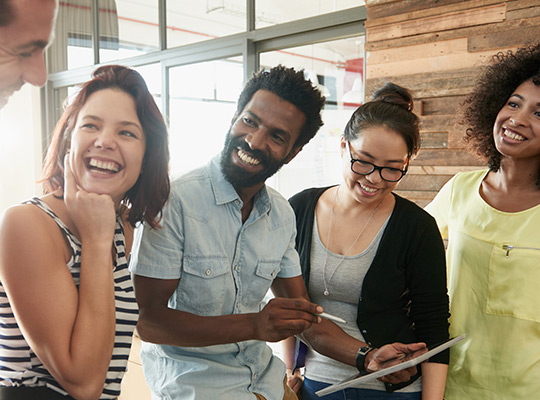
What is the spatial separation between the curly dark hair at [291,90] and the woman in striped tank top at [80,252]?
1.51ft

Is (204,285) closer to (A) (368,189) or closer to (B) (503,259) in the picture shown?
(A) (368,189)

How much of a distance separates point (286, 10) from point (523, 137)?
2243mm

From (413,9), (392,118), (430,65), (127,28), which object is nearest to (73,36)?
(127,28)

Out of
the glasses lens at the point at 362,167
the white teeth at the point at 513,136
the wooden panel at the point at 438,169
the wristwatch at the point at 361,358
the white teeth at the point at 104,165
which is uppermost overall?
the white teeth at the point at 513,136

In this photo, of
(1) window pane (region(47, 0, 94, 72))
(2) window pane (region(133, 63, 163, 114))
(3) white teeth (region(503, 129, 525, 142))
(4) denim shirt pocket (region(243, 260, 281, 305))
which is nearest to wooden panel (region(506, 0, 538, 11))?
(3) white teeth (region(503, 129, 525, 142))

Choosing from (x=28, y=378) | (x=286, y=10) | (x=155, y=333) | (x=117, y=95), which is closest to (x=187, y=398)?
(x=155, y=333)

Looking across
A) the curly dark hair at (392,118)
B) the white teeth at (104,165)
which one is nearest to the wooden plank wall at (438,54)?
the curly dark hair at (392,118)

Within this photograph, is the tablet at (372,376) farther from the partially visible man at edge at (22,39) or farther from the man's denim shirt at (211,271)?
the partially visible man at edge at (22,39)

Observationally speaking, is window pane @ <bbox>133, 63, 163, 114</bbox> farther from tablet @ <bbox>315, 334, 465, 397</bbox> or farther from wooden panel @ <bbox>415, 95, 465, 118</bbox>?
tablet @ <bbox>315, 334, 465, 397</bbox>

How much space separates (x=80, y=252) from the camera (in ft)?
3.43

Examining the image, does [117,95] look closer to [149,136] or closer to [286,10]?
[149,136]

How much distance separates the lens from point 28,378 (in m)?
1.00

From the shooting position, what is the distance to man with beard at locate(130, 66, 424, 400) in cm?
128

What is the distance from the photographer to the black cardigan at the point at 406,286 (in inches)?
61.7
